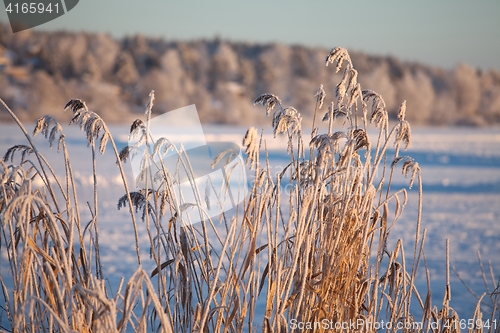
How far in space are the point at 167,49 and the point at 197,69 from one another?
176 inches

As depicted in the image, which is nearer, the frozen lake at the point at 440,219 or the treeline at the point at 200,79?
the frozen lake at the point at 440,219

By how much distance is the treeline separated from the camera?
30.0m

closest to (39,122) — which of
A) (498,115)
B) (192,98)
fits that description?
(192,98)

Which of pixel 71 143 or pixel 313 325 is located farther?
pixel 71 143

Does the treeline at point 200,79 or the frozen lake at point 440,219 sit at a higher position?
the treeline at point 200,79

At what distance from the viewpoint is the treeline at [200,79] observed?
30.0 metres

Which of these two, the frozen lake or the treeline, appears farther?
the treeline

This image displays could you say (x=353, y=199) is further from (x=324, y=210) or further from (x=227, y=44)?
(x=227, y=44)

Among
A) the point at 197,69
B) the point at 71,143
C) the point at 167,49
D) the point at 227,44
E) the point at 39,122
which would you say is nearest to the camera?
the point at 39,122

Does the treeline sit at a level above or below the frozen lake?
above

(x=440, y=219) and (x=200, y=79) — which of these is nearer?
(x=440, y=219)

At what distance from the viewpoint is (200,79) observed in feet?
122

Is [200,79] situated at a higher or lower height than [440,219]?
higher

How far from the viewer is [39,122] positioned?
3.98 ft
